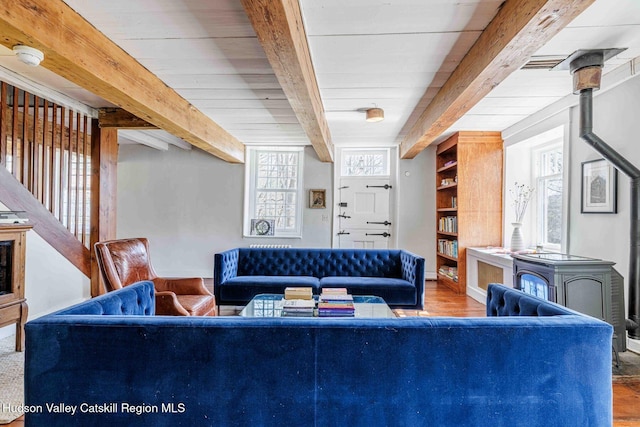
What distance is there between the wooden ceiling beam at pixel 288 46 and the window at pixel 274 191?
2.91 meters

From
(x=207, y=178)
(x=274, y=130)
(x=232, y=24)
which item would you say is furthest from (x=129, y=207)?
(x=232, y=24)

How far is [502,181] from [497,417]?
4141mm

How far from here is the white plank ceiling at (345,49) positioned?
191cm

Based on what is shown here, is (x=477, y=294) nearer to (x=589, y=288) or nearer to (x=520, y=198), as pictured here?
(x=520, y=198)

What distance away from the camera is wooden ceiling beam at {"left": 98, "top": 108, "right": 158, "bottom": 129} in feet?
13.0

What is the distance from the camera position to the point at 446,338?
1.28 m

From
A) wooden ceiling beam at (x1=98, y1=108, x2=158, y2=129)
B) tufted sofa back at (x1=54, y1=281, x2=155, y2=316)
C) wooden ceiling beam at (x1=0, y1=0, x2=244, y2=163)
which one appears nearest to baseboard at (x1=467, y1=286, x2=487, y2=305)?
tufted sofa back at (x1=54, y1=281, x2=155, y2=316)

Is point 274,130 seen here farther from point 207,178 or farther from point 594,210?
point 594,210

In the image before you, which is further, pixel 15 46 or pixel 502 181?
pixel 502 181

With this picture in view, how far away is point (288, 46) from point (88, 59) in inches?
49.0

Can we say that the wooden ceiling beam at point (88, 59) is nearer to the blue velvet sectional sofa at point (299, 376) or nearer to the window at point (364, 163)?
the blue velvet sectional sofa at point (299, 376)

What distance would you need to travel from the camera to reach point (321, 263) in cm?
413

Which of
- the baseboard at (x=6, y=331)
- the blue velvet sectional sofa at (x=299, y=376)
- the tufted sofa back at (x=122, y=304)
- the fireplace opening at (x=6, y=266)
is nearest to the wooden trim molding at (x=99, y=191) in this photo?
the baseboard at (x=6, y=331)

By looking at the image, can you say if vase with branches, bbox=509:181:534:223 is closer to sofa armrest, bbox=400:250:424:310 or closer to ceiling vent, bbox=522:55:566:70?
sofa armrest, bbox=400:250:424:310
